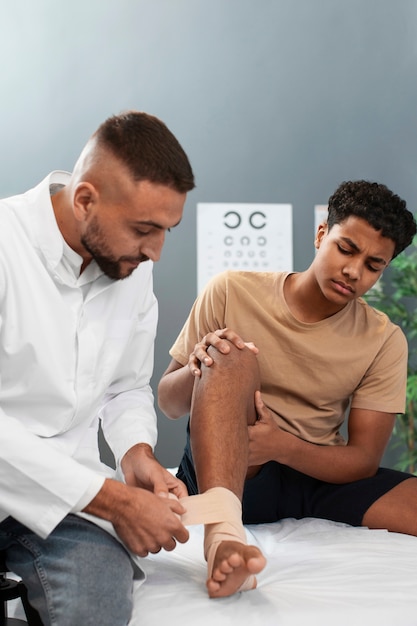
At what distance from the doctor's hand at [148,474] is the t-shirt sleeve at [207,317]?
1.48 ft

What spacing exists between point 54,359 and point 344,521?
0.85m

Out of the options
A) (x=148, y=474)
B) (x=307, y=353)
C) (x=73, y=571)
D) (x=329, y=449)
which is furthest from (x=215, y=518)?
(x=307, y=353)

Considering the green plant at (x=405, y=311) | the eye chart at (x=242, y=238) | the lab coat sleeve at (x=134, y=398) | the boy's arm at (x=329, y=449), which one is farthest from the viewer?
the eye chart at (x=242, y=238)

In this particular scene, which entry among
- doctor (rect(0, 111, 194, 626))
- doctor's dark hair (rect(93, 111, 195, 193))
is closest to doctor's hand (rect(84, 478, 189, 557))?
doctor (rect(0, 111, 194, 626))

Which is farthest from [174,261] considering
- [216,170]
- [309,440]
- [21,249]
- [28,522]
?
[28,522]

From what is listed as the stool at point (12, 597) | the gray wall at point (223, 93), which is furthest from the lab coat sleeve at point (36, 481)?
the gray wall at point (223, 93)

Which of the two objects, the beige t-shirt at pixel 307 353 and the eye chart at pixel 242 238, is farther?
the eye chart at pixel 242 238

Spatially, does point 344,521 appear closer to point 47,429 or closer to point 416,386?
point 47,429

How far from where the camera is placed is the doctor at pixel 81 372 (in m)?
1.24

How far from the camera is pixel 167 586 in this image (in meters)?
1.37

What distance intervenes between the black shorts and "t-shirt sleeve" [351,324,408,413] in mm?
174

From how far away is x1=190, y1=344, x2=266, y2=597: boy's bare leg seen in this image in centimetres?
146

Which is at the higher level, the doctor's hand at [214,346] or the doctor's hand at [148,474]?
the doctor's hand at [214,346]

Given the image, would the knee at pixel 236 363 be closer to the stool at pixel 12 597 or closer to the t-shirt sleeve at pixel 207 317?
the t-shirt sleeve at pixel 207 317
